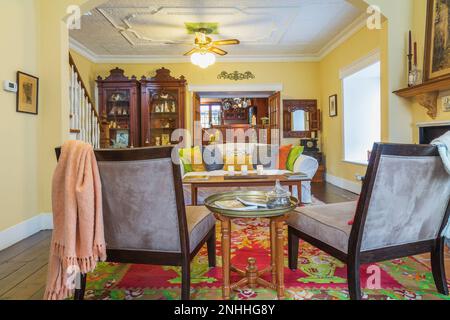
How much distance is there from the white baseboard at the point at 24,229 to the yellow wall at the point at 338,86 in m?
4.48

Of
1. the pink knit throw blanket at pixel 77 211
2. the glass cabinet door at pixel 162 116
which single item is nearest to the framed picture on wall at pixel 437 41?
the pink knit throw blanket at pixel 77 211

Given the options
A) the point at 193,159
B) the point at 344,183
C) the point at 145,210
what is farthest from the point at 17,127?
the point at 344,183

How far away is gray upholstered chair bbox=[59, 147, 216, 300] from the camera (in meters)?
1.45

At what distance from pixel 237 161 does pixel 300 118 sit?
232cm

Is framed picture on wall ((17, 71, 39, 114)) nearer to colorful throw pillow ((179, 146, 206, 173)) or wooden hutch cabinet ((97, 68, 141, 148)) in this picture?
colorful throw pillow ((179, 146, 206, 173))

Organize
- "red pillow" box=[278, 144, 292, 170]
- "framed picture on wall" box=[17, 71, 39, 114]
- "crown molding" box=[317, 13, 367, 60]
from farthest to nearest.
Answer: "red pillow" box=[278, 144, 292, 170] < "crown molding" box=[317, 13, 367, 60] < "framed picture on wall" box=[17, 71, 39, 114]

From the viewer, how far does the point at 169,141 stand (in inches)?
252

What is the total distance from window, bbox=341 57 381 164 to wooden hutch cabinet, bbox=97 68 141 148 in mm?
4128

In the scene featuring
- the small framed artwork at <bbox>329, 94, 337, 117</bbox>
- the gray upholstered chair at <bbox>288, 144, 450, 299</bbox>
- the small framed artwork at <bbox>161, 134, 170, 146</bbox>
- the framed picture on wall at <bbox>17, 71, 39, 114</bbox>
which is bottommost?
the gray upholstered chair at <bbox>288, 144, 450, 299</bbox>

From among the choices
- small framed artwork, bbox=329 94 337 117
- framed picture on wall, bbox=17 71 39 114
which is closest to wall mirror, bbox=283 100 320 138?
small framed artwork, bbox=329 94 337 117

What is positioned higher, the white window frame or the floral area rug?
the white window frame

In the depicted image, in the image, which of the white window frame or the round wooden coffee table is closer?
the round wooden coffee table

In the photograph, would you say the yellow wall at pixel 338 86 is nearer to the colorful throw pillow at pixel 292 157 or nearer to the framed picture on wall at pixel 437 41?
the colorful throw pillow at pixel 292 157
